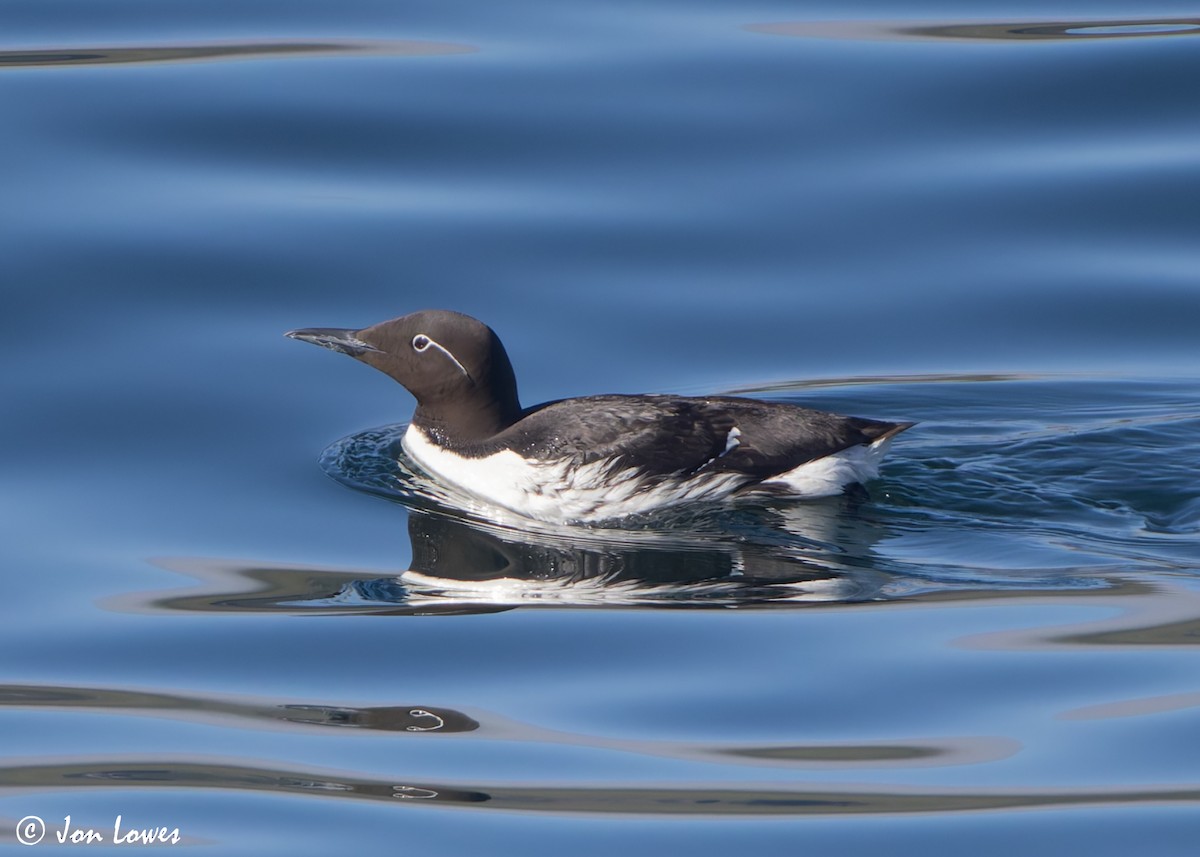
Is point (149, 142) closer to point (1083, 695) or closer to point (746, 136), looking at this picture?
point (746, 136)

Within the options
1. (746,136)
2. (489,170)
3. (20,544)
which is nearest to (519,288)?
(489,170)

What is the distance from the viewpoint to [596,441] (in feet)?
24.1

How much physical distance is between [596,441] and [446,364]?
772mm

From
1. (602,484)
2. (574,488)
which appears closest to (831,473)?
(602,484)

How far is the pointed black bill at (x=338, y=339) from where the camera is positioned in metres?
7.72

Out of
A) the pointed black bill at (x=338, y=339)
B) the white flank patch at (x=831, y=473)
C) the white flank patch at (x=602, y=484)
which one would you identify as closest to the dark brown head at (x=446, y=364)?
the pointed black bill at (x=338, y=339)

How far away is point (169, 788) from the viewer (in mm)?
5004

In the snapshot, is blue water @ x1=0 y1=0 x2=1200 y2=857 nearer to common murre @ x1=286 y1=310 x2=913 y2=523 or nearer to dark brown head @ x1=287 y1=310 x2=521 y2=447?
common murre @ x1=286 y1=310 x2=913 y2=523

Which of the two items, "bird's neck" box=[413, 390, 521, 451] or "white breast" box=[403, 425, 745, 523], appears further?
"bird's neck" box=[413, 390, 521, 451]

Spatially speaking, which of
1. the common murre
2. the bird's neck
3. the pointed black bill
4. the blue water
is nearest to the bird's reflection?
the blue water

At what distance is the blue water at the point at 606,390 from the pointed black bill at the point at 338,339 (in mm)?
480

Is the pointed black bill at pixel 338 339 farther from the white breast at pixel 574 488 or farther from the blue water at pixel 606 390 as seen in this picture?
the white breast at pixel 574 488

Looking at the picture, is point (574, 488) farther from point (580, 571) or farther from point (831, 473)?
point (831, 473)

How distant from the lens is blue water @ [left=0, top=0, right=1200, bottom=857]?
16.6 feet
